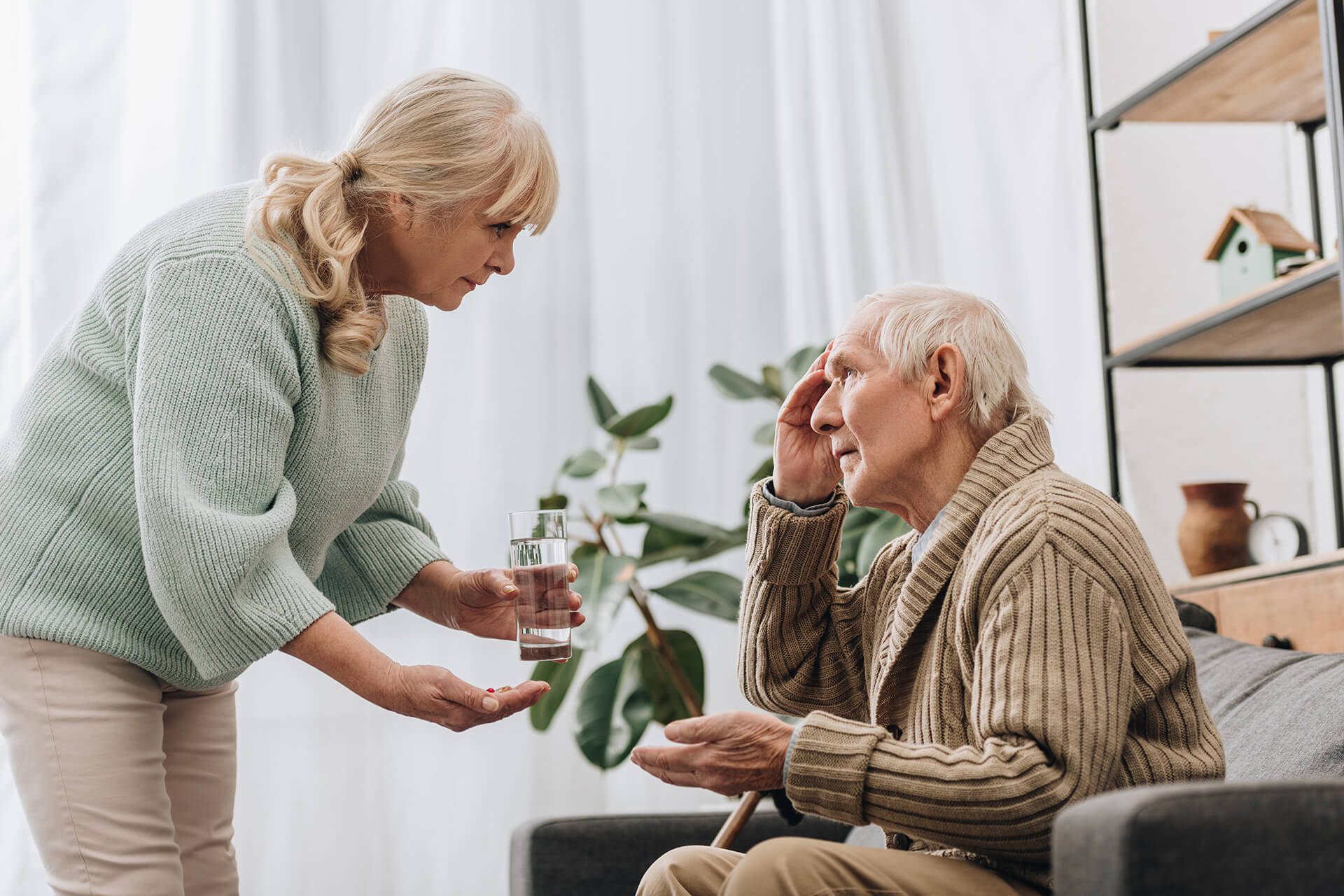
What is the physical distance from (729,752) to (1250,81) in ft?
6.27

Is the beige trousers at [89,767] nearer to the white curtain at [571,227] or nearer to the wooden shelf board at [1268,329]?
the white curtain at [571,227]

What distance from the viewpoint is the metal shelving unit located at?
6.59 feet

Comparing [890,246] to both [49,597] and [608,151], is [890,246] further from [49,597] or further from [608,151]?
[49,597]

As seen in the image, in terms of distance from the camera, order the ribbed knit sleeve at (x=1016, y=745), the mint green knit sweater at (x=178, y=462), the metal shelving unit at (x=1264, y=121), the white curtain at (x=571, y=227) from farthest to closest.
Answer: the white curtain at (x=571, y=227)
the metal shelving unit at (x=1264, y=121)
the mint green knit sweater at (x=178, y=462)
the ribbed knit sleeve at (x=1016, y=745)

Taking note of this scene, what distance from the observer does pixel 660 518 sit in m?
2.53

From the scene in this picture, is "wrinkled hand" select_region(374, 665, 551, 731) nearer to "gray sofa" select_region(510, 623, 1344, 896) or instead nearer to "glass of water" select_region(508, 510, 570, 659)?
"glass of water" select_region(508, 510, 570, 659)

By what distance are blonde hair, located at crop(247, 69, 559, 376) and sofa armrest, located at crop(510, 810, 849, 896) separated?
89 cm

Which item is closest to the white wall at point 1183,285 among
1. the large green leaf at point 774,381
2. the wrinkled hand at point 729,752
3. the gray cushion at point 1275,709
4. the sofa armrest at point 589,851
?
the large green leaf at point 774,381

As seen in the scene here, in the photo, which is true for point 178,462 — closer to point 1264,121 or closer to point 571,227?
point 571,227

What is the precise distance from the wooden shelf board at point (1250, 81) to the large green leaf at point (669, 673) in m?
1.40

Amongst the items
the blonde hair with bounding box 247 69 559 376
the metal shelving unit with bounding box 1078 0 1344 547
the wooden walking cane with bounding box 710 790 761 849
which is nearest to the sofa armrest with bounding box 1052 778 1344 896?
the blonde hair with bounding box 247 69 559 376

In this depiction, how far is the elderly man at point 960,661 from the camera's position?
109 centimetres

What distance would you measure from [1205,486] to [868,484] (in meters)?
1.23

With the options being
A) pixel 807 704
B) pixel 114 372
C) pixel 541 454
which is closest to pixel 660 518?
pixel 541 454
